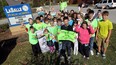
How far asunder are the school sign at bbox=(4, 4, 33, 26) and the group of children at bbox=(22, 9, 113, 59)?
249 inches

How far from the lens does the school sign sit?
51.6 feet

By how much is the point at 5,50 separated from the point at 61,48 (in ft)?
15.5

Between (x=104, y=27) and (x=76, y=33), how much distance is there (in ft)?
3.52

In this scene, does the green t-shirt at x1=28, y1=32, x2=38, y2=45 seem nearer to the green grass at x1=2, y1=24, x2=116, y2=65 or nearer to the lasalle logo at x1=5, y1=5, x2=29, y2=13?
the green grass at x1=2, y1=24, x2=116, y2=65

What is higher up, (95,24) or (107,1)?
(95,24)

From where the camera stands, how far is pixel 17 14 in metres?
15.8

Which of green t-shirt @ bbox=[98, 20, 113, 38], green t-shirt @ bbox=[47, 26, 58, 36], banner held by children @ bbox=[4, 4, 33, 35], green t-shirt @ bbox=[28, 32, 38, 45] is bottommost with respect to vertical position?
banner held by children @ bbox=[4, 4, 33, 35]

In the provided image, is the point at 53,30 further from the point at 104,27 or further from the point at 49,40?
the point at 104,27

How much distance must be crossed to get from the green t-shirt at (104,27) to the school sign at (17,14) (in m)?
8.29

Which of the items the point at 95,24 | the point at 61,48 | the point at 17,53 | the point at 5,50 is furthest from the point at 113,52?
the point at 5,50

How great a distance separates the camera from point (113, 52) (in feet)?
31.2

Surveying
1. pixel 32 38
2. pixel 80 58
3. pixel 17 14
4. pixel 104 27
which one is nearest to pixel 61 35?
pixel 80 58

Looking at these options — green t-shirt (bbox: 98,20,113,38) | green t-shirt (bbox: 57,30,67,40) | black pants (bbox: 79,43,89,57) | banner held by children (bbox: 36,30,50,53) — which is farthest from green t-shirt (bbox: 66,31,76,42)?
banner held by children (bbox: 36,30,50,53)

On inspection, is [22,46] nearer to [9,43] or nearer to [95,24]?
[9,43]
